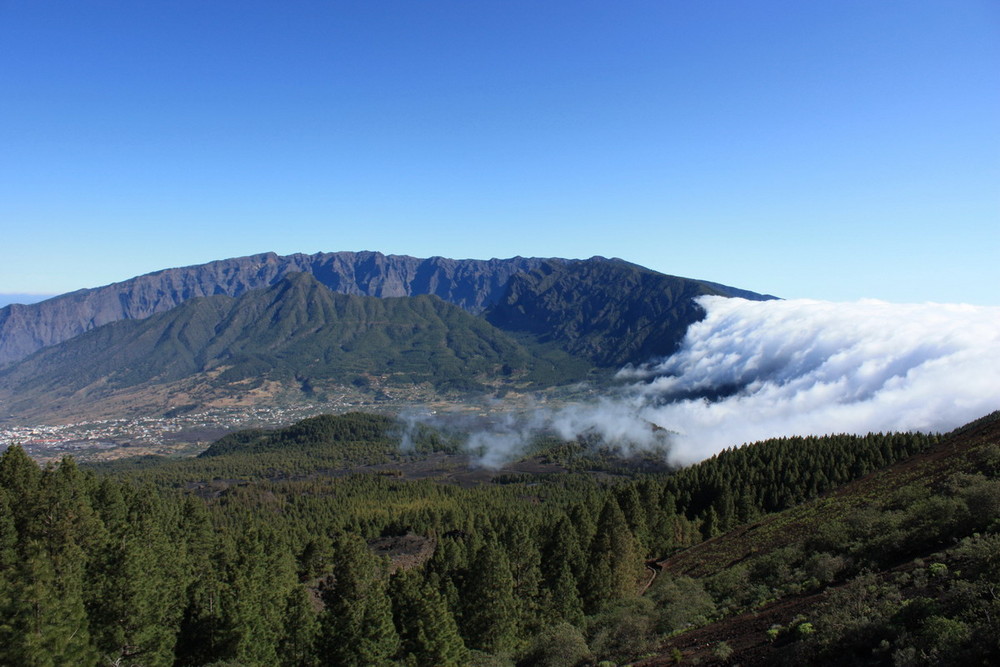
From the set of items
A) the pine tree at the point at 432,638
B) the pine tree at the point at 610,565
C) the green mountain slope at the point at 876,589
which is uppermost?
the green mountain slope at the point at 876,589

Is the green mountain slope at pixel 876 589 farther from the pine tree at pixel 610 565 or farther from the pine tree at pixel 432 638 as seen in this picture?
the pine tree at pixel 432 638

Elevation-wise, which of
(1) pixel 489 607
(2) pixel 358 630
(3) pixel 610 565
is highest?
(2) pixel 358 630

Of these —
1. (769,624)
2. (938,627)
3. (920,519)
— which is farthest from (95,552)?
(920,519)

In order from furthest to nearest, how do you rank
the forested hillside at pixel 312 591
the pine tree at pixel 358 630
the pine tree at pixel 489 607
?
the pine tree at pixel 489 607, the pine tree at pixel 358 630, the forested hillside at pixel 312 591

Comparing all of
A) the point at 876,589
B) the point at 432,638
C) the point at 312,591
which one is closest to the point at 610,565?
the point at 432,638

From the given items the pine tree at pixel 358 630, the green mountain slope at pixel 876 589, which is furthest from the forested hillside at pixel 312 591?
the green mountain slope at pixel 876 589

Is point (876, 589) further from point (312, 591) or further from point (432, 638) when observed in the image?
point (312, 591)

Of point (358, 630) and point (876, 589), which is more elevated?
point (876, 589)

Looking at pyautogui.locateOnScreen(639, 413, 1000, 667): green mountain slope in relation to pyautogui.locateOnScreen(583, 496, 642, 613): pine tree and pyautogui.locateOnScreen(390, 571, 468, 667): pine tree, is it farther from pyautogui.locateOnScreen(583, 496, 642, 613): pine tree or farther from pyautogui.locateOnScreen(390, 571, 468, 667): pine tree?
pyautogui.locateOnScreen(390, 571, 468, 667): pine tree

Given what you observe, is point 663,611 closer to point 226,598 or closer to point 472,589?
point 472,589

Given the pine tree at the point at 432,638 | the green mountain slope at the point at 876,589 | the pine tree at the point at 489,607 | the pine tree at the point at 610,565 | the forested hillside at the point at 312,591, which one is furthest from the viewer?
the pine tree at the point at 610,565

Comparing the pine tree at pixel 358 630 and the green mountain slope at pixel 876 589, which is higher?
the green mountain slope at pixel 876 589
